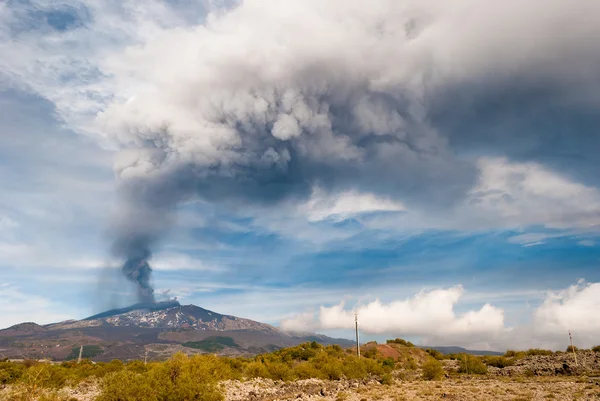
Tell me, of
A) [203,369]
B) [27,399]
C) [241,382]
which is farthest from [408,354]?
[27,399]

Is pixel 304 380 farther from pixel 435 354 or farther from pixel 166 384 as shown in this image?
pixel 435 354

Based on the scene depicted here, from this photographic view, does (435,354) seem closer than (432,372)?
No

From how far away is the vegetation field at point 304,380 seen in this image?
108ft

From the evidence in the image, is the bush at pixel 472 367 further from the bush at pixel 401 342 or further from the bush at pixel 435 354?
the bush at pixel 401 342

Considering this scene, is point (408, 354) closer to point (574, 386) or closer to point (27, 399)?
point (574, 386)

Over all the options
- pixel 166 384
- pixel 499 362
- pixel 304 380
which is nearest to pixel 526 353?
pixel 499 362

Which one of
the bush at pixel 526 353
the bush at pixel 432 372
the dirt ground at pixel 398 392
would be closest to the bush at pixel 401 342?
the bush at pixel 526 353

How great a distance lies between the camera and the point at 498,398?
35500 mm

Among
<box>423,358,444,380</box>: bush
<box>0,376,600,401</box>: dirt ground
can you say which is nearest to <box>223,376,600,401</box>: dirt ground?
<box>0,376,600,401</box>: dirt ground

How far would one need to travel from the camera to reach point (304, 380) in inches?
2388

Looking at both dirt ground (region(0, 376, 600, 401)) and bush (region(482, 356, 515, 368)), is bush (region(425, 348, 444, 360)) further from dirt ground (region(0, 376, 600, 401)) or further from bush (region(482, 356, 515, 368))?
dirt ground (region(0, 376, 600, 401))

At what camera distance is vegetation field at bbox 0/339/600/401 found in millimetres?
32875

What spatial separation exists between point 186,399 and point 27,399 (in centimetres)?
1503

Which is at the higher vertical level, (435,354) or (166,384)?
(166,384)
